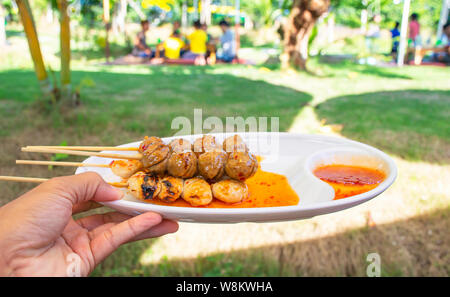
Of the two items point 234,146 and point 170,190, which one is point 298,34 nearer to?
point 234,146

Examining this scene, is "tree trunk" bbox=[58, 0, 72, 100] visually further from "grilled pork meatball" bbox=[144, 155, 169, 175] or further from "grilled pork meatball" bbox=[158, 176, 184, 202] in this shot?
"grilled pork meatball" bbox=[158, 176, 184, 202]

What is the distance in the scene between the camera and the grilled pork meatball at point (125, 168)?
175 centimetres

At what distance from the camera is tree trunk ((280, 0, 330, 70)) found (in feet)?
27.5

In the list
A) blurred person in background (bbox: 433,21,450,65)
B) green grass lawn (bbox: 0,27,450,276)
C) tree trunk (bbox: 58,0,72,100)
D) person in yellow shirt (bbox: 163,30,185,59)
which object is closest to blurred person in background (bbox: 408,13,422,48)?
blurred person in background (bbox: 433,21,450,65)

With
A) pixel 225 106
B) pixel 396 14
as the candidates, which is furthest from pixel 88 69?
pixel 396 14

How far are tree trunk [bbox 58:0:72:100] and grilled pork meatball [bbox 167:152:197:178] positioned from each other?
3.57 metres

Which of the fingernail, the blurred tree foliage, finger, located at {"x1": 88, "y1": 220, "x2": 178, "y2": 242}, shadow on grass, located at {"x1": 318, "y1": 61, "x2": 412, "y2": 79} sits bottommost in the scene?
finger, located at {"x1": 88, "y1": 220, "x2": 178, "y2": 242}

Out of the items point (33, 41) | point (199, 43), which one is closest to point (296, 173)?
point (33, 41)

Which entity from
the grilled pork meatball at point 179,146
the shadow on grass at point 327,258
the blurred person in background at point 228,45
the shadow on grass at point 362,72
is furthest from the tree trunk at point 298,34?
the grilled pork meatball at point 179,146

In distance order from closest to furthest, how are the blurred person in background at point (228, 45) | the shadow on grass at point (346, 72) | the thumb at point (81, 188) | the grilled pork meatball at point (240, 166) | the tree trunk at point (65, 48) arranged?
the thumb at point (81, 188), the grilled pork meatball at point (240, 166), the tree trunk at point (65, 48), the shadow on grass at point (346, 72), the blurred person in background at point (228, 45)

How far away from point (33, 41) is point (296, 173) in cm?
381

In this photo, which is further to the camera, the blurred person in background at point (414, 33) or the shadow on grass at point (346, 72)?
the blurred person in background at point (414, 33)

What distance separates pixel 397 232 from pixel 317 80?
5.24 m

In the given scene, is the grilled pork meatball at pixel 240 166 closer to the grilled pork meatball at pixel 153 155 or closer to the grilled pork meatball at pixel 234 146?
the grilled pork meatball at pixel 234 146
